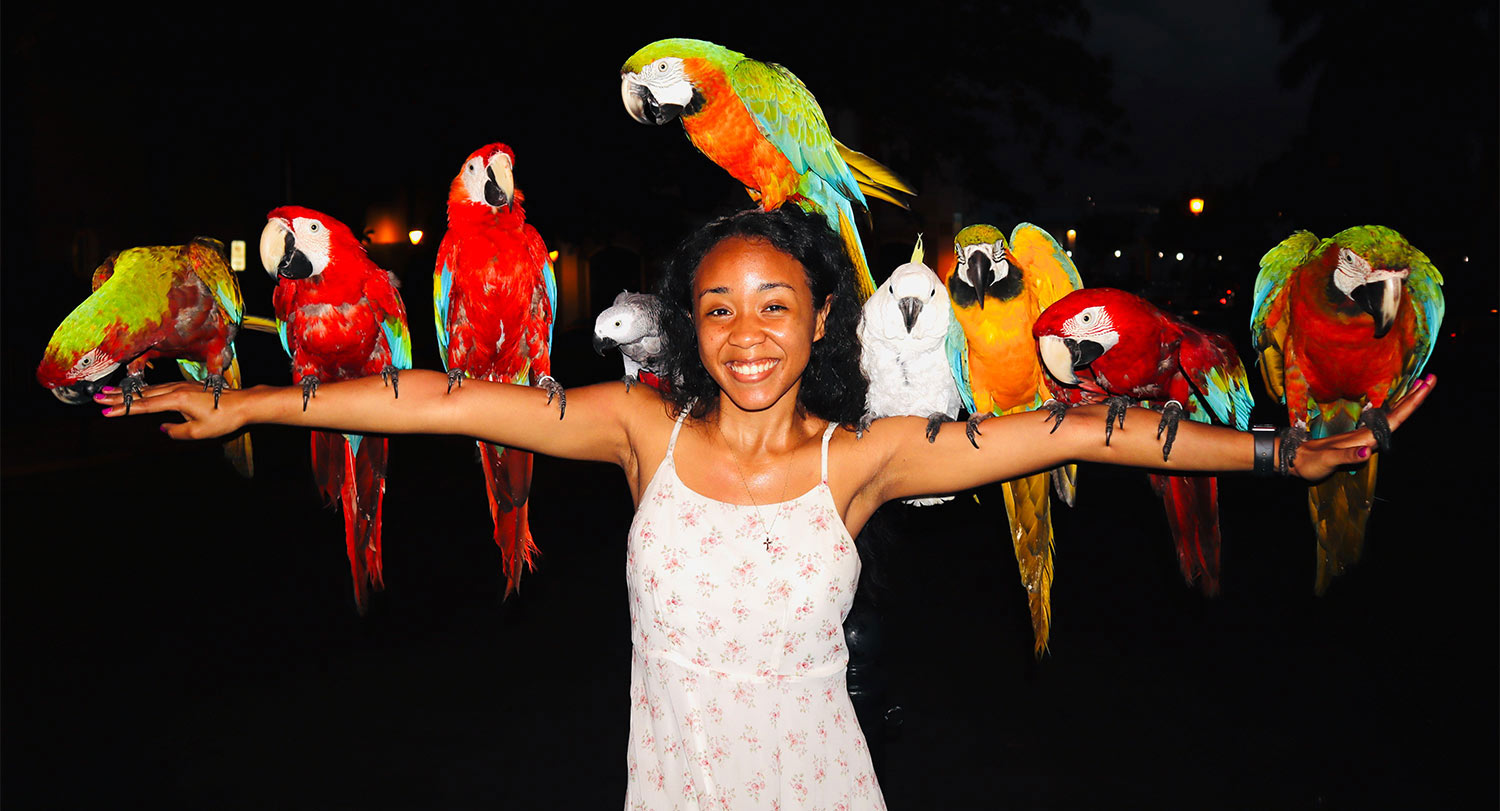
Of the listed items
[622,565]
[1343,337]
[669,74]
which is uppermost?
[669,74]

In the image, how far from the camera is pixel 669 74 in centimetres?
222

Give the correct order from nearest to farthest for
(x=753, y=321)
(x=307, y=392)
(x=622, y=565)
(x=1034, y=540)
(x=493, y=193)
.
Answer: (x=753, y=321) < (x=307, y=392) < (x=493, y=193) < (x=1034, y=540) < (x=622, y=565)

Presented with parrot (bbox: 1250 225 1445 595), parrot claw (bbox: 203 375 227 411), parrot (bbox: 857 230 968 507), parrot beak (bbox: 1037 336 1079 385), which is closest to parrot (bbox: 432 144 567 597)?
parrot claw (bbox: 203 375 227 411)

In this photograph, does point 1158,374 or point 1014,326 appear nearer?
point 1158,374

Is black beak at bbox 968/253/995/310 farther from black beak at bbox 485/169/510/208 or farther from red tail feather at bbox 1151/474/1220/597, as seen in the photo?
black beak at bbox 485/169/510/208

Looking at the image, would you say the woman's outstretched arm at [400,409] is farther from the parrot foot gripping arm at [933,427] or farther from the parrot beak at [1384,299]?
the parrot beak at [1384,299]

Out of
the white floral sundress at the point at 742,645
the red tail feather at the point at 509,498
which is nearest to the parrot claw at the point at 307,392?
the red tail feather at the point at 509,498

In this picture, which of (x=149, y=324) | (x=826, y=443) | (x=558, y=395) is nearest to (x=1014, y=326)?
(x=826, y=443)

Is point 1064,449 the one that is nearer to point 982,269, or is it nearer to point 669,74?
point 982,269

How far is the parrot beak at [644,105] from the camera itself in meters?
2.24

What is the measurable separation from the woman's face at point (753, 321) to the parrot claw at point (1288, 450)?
1035 mm

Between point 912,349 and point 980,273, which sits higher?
point 980,273

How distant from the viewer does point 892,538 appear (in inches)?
100

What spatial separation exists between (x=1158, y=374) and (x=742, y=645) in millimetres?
1173
